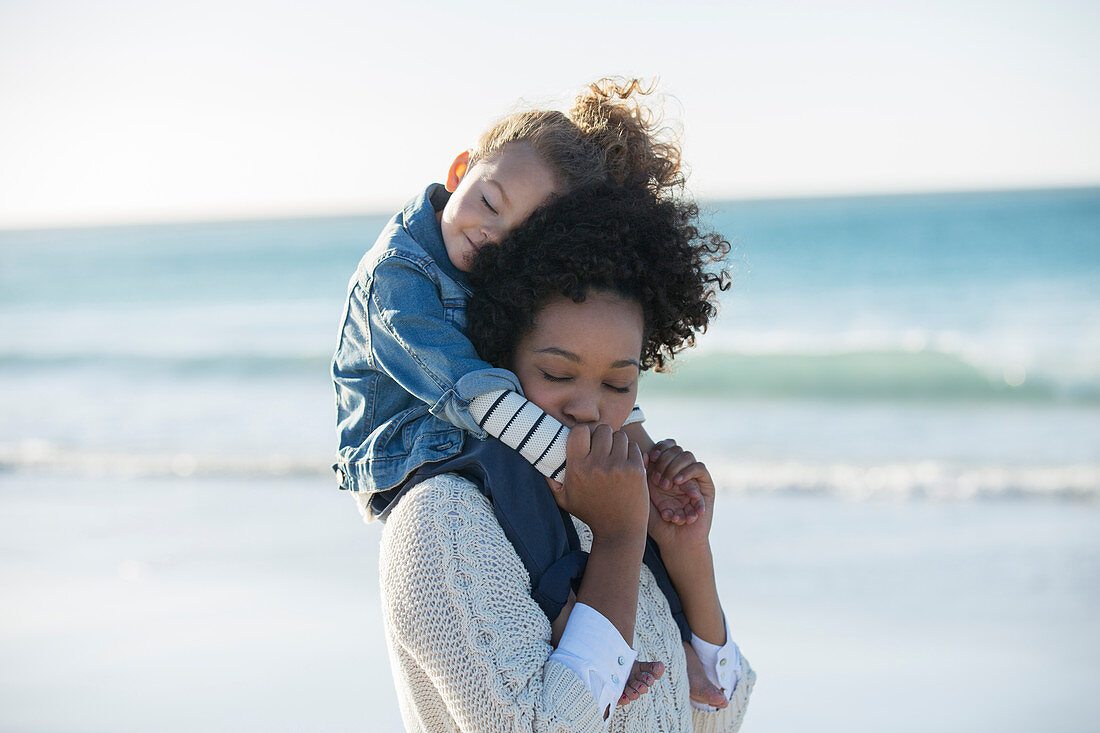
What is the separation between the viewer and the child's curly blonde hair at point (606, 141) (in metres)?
2.00

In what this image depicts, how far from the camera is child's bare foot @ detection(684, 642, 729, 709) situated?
1.78 meters

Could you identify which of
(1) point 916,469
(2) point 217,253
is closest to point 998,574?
(1) point 916,469

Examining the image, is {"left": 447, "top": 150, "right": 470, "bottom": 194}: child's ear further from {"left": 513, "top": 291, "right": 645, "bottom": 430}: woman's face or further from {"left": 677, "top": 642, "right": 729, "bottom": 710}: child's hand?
{"left": 677, "top": 642, "right": 729, "bottom": 710}: child's hand

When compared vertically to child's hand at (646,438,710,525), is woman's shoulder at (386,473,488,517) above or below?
below

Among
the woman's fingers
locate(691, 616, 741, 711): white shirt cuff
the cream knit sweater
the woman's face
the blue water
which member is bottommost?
the cream knit sweater

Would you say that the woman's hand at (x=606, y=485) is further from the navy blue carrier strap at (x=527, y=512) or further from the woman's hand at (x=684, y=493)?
the woman's hand at (x=684, y=493)

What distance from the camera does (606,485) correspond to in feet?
4.93

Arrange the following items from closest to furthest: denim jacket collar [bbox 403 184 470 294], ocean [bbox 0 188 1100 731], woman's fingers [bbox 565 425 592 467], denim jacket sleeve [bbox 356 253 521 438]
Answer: woman's fingers [bbox 565 425 592 467] < denim jacket sleeve [bbox 356 253 521 438] < denim jacket collar [bbox 403 184 470 294] < ocean [bbox 0 188 1100 731]

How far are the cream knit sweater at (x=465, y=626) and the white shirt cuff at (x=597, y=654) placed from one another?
0.06 ft

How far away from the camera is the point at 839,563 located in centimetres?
526

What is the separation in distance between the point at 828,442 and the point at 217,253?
31032mm

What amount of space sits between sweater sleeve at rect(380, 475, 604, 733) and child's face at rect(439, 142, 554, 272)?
0.63 metres

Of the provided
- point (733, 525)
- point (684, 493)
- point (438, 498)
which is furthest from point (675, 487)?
point (733, 525)

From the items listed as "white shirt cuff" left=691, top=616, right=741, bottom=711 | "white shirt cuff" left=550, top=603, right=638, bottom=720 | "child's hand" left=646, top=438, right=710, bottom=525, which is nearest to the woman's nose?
"child's hand" left=646, top=438, right=710, bottom=525
